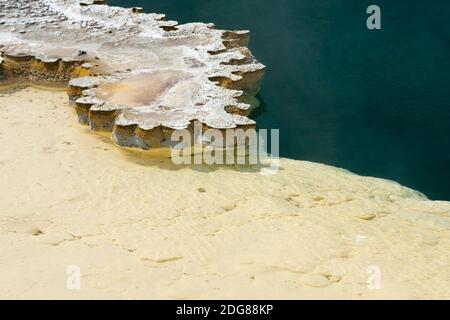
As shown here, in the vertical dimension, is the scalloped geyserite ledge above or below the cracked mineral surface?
above

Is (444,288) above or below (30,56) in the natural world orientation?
below

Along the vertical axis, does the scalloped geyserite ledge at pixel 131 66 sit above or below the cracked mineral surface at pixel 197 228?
above

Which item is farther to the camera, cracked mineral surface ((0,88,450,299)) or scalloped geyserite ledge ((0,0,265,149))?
scalloped geyserite ledge ((0,0,265,149))

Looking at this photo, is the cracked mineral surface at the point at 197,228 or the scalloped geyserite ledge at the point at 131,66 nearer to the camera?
the cracked mineral surface at the point at 197,228

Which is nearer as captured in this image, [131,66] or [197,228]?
[197,228]

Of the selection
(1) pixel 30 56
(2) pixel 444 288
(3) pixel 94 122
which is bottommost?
(2) pixel 444 288

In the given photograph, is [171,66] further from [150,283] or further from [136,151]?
[150,283]

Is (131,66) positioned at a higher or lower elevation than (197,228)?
higher

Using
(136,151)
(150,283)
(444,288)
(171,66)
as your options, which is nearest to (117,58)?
(171,66)
